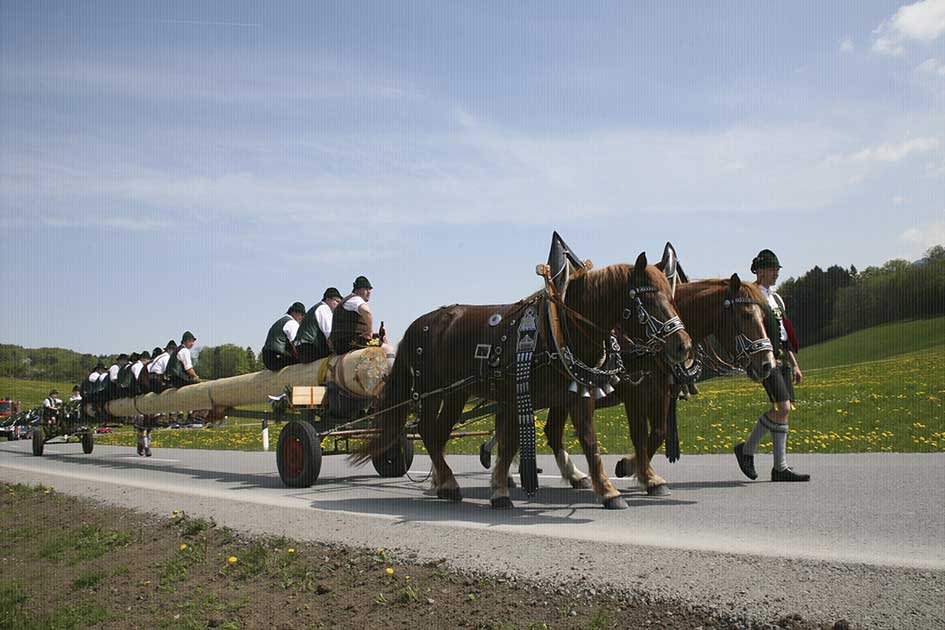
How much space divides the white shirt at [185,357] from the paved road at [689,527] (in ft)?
9.19

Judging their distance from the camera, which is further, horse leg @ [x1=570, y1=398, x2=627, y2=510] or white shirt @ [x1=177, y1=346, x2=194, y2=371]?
white shirt @ [x1=177, y1=346, x2=194, y2=371]

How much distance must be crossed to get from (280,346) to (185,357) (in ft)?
13.6

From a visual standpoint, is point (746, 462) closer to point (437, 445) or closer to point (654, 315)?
point (654, 315)

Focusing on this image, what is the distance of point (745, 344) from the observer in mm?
8211

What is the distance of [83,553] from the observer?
7441mm

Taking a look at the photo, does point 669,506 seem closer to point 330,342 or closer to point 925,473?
point 925,473

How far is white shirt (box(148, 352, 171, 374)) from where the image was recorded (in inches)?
605

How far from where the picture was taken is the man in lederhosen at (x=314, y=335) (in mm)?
10922

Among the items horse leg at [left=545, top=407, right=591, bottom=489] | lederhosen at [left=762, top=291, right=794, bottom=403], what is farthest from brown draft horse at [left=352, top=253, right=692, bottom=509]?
lederhosen at [left=762, top=291, right=794, bottom=403]

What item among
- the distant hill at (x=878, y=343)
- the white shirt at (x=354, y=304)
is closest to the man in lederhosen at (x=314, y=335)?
the white shirt at (x=354, y=304)

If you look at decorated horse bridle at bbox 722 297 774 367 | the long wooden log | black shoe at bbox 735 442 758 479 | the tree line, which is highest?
the tree line

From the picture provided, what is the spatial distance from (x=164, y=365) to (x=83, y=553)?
8337 millimetres

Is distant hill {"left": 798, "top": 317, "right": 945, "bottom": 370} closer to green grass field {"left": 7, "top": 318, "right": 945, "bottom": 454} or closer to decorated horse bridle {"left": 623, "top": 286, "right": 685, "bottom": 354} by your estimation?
green grass field {"left": 7, "top": 318, "right": 945, "bottom": 454}

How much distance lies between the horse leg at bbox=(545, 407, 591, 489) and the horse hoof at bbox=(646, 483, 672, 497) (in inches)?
42.9
